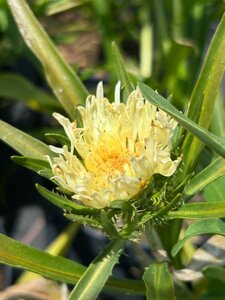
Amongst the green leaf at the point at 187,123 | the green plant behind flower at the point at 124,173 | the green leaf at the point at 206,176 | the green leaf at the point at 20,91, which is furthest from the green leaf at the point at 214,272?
the green leaf at the point at 20,91

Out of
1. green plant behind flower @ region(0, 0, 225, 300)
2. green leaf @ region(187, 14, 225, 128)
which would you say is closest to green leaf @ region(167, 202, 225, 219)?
green plant behind flower @ region(0, 0, 225, 300)

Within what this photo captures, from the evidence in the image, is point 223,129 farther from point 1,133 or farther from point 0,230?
point 0,230

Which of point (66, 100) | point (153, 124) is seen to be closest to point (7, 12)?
point (66, 100)

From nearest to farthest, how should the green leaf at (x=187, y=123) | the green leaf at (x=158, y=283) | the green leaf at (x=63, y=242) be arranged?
the green leaf at (x=187, y=123) → the green leaf at (x=158, y=283) → the green leaf at (x=63, y=242)

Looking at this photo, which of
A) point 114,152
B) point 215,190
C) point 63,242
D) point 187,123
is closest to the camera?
point 187,123

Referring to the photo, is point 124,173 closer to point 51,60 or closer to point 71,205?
point 71,205

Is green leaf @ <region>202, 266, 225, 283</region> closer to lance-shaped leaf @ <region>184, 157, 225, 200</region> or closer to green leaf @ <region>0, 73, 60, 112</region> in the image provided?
lance-shaped leaf @ <region>184, 157, 225, 200</region>

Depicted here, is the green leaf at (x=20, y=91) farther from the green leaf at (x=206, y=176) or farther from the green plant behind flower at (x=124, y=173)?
the green leaf at (x=206, y=176)

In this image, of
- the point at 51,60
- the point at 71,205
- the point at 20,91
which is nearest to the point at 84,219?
the point at 71,205
